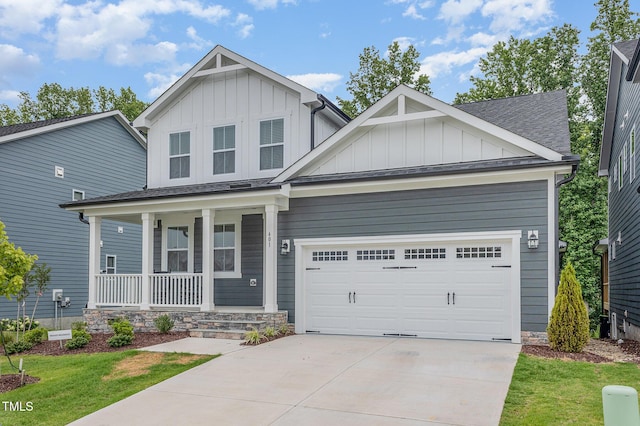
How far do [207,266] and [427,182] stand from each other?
533 centimetres

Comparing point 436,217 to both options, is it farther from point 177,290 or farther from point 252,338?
point 177,290

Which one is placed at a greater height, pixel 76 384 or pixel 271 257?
pixel 271 257

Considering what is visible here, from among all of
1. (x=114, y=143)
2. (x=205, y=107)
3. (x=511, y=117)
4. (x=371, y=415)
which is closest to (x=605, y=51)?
(x=511, y=117)

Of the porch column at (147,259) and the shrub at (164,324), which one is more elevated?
the porch column at (147,259)

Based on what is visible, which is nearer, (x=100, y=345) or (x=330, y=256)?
(x=100, y=345)

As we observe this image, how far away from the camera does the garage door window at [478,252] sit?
10.3 meters

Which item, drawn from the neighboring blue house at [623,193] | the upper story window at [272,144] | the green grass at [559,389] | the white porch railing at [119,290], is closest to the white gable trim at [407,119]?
the upper story window at [272,144]

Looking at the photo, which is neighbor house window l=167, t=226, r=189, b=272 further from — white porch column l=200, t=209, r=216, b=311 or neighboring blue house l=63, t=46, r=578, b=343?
white porch column l=200, t=209, r=216, b=311

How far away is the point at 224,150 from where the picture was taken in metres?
14.4

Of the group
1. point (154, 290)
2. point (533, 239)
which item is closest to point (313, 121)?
point (154, 290)

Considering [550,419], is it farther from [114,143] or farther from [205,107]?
[114,143]

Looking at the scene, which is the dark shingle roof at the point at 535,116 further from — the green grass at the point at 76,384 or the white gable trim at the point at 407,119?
the green grass at the point at 76,384

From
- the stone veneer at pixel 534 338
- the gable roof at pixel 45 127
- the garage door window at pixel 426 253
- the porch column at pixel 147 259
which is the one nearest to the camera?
the stone veneer at pixel 534 338

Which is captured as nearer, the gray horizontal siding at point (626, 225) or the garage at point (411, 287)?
the garage at point (411, 287)
